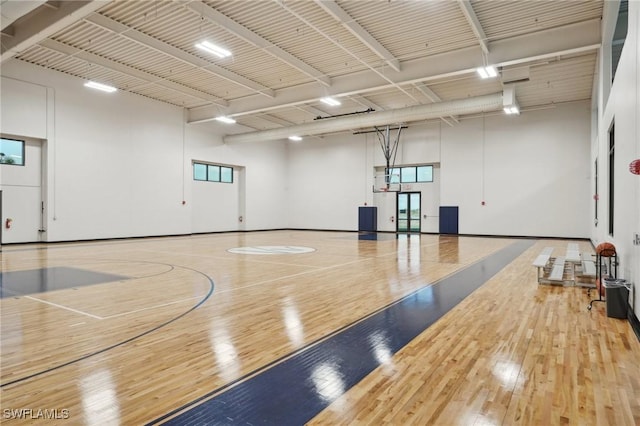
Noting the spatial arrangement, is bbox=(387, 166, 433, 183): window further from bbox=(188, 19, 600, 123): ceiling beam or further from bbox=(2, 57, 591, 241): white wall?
bbox=(188, 19, 600, 123): ceiling beam

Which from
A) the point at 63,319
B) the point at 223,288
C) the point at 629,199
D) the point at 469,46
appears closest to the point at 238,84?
the point at 469,46

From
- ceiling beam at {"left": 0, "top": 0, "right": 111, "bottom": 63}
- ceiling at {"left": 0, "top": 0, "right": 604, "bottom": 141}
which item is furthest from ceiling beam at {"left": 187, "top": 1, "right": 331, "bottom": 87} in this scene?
ceiling beam at {"left": 0, "top": 0, "right": 111, "bottom": 63}

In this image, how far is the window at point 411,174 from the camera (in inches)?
798

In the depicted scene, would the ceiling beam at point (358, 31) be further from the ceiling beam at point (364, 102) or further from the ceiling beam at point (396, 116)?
the ceiling beam at point (364, 102)

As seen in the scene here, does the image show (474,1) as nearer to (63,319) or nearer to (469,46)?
(469,46)

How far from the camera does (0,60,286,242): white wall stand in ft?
42.8

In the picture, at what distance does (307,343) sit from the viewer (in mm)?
3553

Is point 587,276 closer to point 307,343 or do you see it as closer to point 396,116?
point 307,343

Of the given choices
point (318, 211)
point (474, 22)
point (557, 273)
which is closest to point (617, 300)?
point (557, 273)

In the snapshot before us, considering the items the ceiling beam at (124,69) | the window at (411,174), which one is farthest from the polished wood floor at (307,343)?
the window at (411,174)

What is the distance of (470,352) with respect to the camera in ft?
11.0

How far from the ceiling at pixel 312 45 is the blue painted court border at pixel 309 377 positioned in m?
6.87

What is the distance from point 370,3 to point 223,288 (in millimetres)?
6892

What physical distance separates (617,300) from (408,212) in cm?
1669
